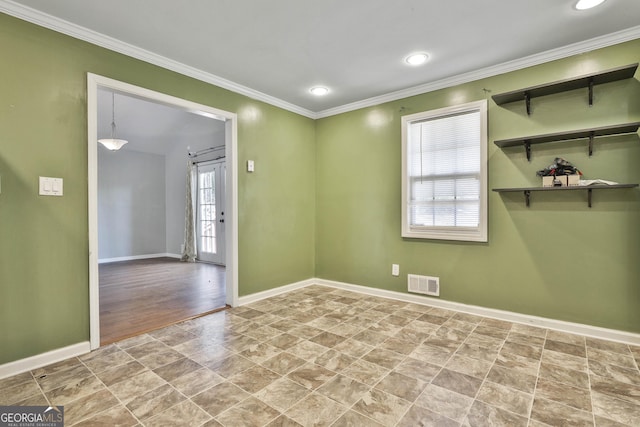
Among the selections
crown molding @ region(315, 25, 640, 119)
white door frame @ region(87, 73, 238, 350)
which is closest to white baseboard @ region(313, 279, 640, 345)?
white door frame @ region(87, 73, 238, 350)

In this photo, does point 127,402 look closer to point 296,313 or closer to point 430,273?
point 296,313

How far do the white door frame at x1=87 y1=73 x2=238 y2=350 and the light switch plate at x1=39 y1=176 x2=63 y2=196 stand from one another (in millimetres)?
186

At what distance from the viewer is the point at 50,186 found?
230cm

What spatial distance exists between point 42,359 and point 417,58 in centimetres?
386

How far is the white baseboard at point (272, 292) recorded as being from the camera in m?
3.66

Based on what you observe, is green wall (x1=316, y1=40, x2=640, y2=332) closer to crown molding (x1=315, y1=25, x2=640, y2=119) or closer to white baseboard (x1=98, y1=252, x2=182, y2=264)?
crown molding (x1=315, y1=25, x2=640, y2=119)

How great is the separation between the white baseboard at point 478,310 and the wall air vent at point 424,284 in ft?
0.22

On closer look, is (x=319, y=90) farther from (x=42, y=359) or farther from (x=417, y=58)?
(x=42, y=359)

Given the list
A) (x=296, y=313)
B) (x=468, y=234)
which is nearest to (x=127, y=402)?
(x=296, y=313)

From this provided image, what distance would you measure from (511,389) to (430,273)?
5.61 feet

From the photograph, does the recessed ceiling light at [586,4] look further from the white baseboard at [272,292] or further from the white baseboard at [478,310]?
the white baseboard at [272,292]

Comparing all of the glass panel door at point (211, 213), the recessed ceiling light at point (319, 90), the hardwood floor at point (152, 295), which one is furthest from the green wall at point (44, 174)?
the glass panel door at point (211, 213)

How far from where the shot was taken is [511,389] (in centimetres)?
192

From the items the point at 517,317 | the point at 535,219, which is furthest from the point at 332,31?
the point at 517,317
